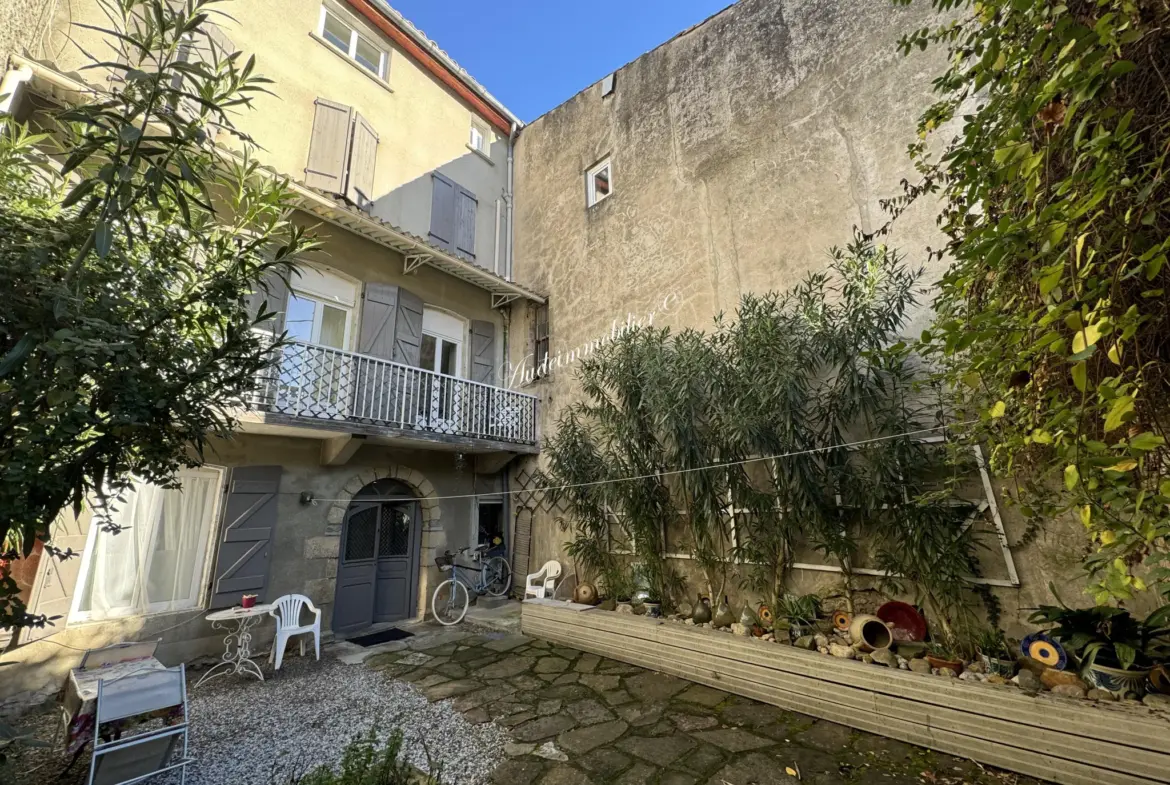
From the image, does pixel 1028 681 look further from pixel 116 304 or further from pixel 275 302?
pixel 275 302

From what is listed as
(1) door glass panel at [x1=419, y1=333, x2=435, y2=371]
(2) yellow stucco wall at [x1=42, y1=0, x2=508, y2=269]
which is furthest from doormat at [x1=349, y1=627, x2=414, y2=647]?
(2) yellow stucco wall at [x1=42, y1=0, x2=508, y2=269]

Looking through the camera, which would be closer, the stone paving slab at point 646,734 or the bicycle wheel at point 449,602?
the stone paving slab at point 646,734

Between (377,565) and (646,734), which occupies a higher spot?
(377,565)

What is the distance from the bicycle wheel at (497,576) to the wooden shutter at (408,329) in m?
3.25

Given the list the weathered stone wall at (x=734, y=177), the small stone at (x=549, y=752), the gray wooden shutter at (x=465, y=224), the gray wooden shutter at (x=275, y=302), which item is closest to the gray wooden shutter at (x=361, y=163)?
the gray wooden shutter at (x=465, y=224)

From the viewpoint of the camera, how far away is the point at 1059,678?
283 centimetres

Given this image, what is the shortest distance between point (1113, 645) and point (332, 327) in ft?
25.2

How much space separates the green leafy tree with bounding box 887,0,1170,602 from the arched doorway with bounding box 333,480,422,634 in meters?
6.40

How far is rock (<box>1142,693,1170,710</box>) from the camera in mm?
2408

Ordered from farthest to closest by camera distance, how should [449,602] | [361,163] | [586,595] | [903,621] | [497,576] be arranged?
[497,576] → [361,163] → [449,602] → [586,595] → [903,621]

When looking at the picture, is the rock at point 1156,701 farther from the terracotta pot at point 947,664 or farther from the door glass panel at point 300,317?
the door glass panel at point 300,317

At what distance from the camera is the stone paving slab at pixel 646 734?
2.65 m

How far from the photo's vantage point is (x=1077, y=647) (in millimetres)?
2830

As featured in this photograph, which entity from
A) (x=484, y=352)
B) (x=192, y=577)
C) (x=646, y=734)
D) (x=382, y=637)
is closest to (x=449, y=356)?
(x=484, y=352)
